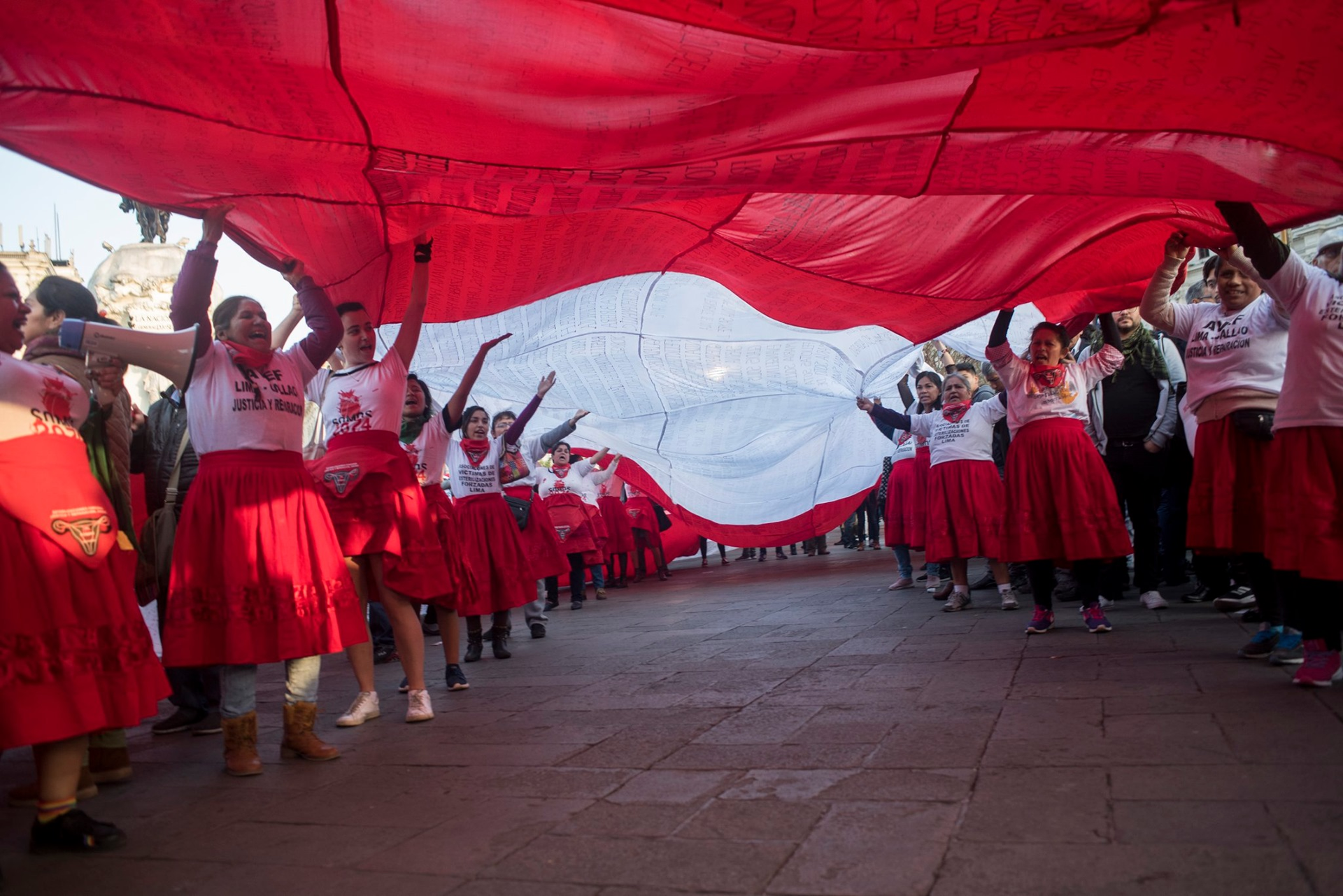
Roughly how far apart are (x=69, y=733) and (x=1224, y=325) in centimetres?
465

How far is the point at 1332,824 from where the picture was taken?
6.98ft

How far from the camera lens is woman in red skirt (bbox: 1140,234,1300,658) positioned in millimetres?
4188

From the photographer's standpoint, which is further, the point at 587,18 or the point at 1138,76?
the point at 1138,76

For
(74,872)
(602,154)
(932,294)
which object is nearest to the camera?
(74,872)

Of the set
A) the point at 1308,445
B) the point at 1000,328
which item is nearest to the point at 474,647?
the point at 1000,328

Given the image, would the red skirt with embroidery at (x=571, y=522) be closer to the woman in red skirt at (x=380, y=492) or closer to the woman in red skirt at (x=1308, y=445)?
the woman in red skirt at (x=380, y=492)

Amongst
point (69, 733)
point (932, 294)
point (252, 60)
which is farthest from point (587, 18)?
point (932, 294)

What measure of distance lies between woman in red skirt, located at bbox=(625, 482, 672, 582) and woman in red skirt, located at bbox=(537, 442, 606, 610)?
8.09 ft

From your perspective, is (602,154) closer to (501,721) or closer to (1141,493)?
(501,721)

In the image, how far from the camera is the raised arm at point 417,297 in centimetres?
428

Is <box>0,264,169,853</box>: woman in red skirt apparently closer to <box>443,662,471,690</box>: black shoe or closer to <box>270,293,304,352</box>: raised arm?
<box>270,293,304,352</box>: raised arm

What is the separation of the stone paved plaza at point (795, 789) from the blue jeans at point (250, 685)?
24cm

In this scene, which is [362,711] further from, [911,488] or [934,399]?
[911,488]

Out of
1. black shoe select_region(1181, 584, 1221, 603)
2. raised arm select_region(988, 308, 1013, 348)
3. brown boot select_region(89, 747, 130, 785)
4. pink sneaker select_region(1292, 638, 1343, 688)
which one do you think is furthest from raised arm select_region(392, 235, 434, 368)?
black shoe select_region(1181, 584, 1221, 603)
